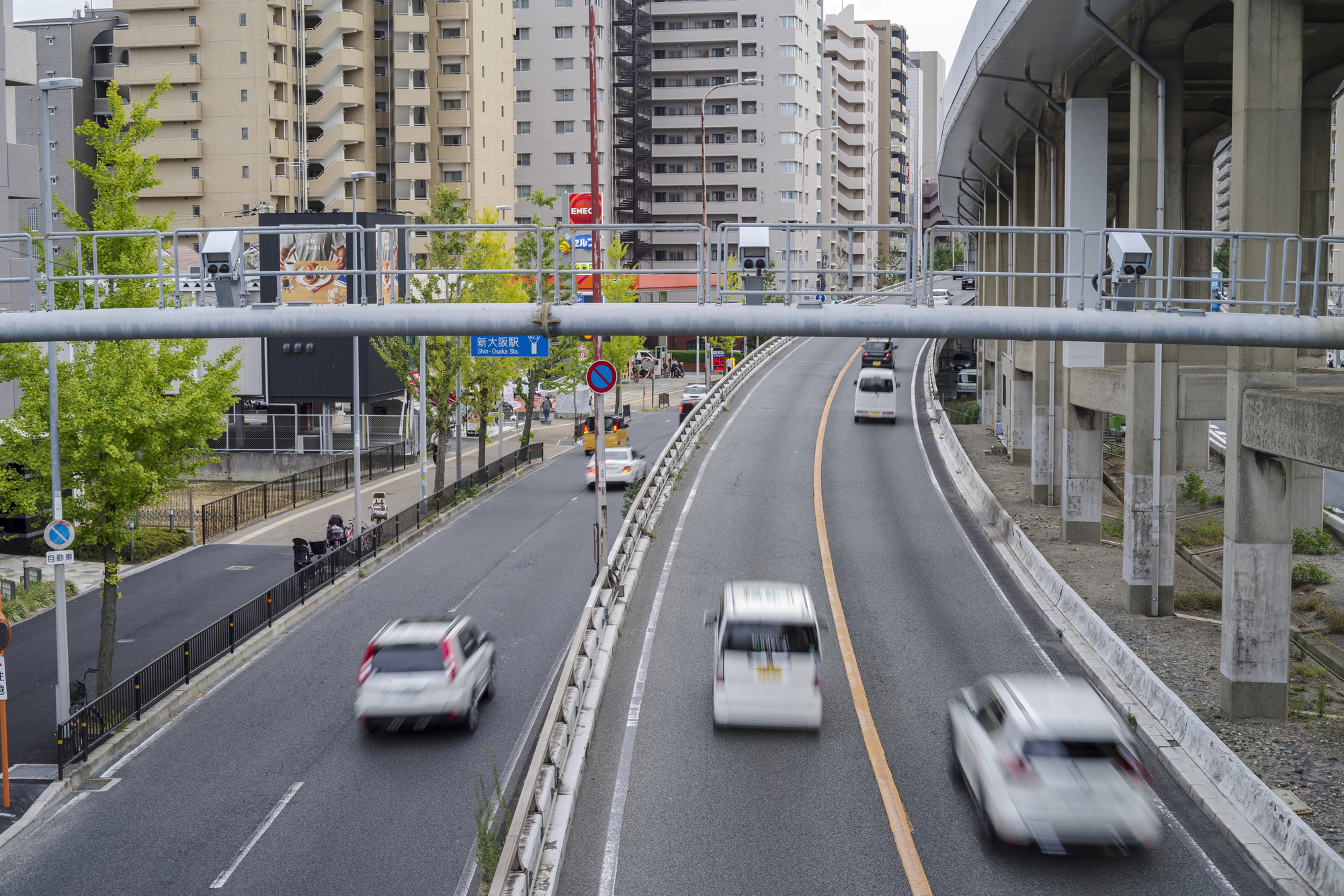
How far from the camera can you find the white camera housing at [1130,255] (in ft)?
43.3

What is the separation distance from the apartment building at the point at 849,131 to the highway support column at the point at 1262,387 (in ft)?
370

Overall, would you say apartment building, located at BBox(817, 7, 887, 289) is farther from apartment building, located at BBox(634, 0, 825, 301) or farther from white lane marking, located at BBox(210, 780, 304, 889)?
white lane marking, located at BBox(210, 780, 304, 889)

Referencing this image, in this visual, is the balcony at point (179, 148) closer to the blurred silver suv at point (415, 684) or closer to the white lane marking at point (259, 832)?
the blurred silver suv at point (415, 684)

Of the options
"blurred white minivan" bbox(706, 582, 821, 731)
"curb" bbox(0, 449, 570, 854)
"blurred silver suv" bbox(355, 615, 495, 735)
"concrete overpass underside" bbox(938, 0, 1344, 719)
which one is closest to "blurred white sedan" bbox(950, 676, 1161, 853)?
"blurred white minivan" bbox(706, 582, 821, 731)

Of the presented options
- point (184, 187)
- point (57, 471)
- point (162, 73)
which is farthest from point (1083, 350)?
point (162, 73)

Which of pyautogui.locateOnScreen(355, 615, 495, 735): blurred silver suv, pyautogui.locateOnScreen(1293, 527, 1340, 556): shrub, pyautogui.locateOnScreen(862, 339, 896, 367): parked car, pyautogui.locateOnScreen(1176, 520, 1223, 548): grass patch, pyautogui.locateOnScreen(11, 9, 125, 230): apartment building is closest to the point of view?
pyautogui.locateOnScreen(355, 615, 495, 735): blurred silver suv

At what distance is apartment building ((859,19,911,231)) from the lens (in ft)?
546

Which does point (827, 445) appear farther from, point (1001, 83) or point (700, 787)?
point (700, 787)

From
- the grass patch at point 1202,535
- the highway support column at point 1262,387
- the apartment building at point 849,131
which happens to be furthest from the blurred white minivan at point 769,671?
the apartment building at point 849,131

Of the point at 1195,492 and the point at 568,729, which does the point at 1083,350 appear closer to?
the point at 1195,492

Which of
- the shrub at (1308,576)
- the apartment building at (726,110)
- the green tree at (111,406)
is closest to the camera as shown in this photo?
the green tree at (111,406)

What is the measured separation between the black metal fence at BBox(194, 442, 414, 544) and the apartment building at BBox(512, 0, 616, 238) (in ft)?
190

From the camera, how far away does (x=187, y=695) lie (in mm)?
20391

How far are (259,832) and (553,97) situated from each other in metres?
98.0
